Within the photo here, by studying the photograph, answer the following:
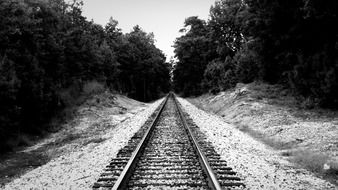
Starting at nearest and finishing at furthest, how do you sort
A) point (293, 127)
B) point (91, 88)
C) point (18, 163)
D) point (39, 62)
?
point (18, 163) < point (293, 127) < point (39, 62) < point (91, 88)

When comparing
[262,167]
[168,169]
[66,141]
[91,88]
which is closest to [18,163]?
[66,141]

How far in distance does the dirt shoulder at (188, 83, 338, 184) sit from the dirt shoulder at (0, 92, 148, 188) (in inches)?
278

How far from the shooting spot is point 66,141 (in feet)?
44.7

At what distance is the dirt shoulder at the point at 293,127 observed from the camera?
321 inches

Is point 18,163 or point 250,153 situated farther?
point 18,163

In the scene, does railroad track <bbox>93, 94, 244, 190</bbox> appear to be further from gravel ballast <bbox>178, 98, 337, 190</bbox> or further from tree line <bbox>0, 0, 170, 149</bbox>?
tree line <bbox>0, 0, 170, 149</bbox>

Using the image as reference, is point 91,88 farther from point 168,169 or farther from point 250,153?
point 168,169

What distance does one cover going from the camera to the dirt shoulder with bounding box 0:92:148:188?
984 cm

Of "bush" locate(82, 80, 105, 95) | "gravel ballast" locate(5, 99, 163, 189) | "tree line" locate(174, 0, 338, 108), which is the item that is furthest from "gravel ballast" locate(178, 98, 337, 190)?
"bush" locate(82, 80, 105, 95)

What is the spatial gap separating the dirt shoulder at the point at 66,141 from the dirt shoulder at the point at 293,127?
7063 mm

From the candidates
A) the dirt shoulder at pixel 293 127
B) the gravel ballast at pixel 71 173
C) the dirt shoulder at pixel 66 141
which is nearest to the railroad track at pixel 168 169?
the gravel ballast at pixel 71 173

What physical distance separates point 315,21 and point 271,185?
40.2 feet

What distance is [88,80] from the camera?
102 feet

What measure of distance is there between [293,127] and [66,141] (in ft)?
33.1
